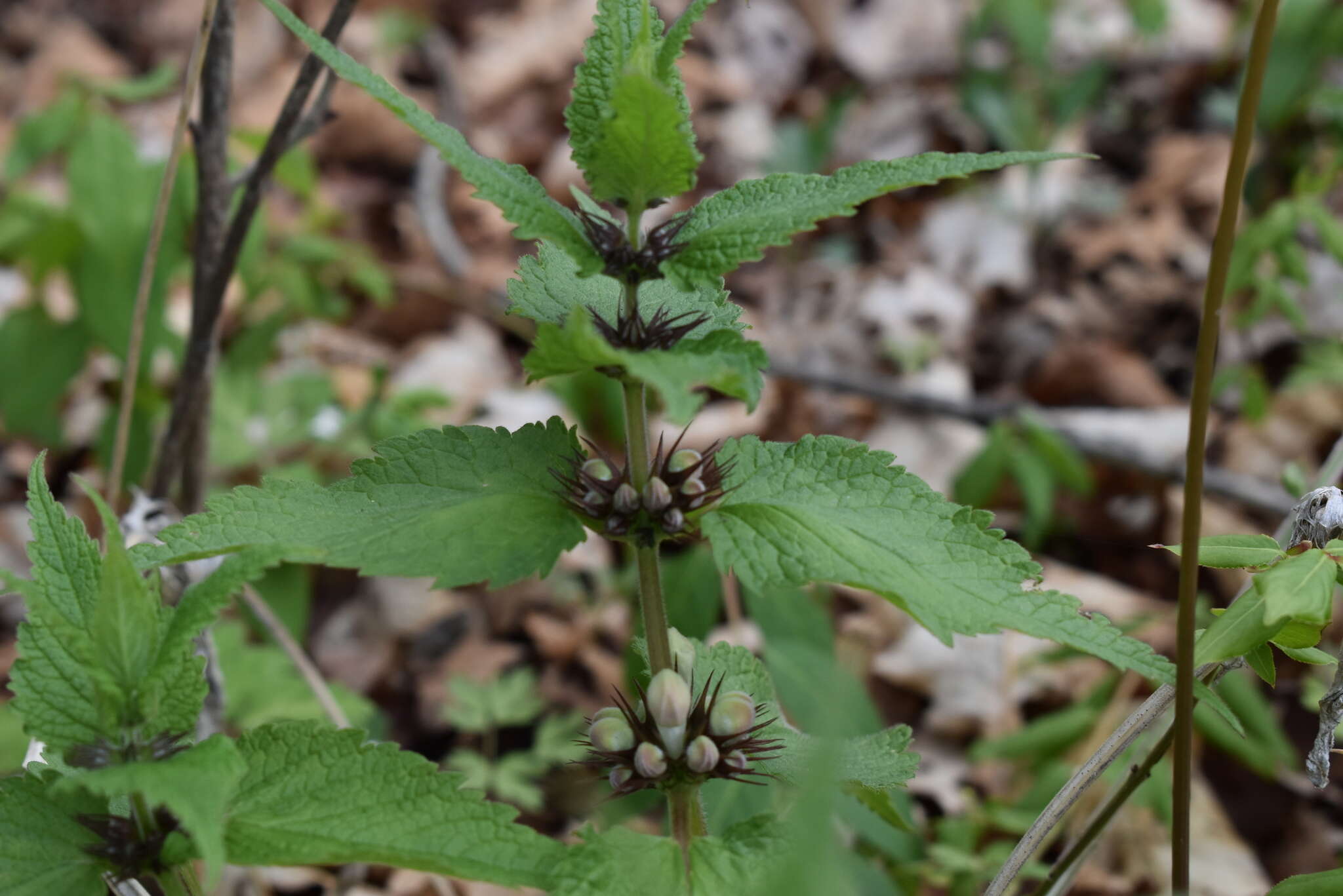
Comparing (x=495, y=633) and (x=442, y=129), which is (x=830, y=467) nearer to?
(x=442, y=129)

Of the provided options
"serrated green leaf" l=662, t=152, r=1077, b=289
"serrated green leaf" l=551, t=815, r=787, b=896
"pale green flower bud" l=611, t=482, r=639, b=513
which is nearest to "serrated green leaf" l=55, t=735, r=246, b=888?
"serrated green leaf" l=551, t=815, r=787, b=896

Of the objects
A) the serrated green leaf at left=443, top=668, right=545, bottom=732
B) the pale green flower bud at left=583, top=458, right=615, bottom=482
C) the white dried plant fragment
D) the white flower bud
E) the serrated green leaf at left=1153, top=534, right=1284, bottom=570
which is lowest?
the white flower bud

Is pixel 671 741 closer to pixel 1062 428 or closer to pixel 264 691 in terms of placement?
pixel 264 691

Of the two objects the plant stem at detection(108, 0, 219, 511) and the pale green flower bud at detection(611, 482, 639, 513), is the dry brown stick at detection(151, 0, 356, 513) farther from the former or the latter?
the pale green flower bud at detection(611, 482, 639, 513)

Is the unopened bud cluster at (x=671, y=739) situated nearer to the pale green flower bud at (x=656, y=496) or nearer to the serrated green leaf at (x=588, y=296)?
the pale green flower bud at (x=656, y=496)

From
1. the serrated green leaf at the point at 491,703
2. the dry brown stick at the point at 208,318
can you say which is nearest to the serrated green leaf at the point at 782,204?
the dry brown stick at the point at 208,318

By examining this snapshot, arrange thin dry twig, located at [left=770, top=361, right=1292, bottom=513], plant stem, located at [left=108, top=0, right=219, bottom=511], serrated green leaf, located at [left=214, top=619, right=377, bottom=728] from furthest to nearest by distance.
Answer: thin dry twig, located at [left=770, top=361, right=1292, bottom=513], serrated green leaf, located at [left=214, top=619, right=377, bottom=728], plant stem, located at [left=108, top=0, right=219, bottom=511]
